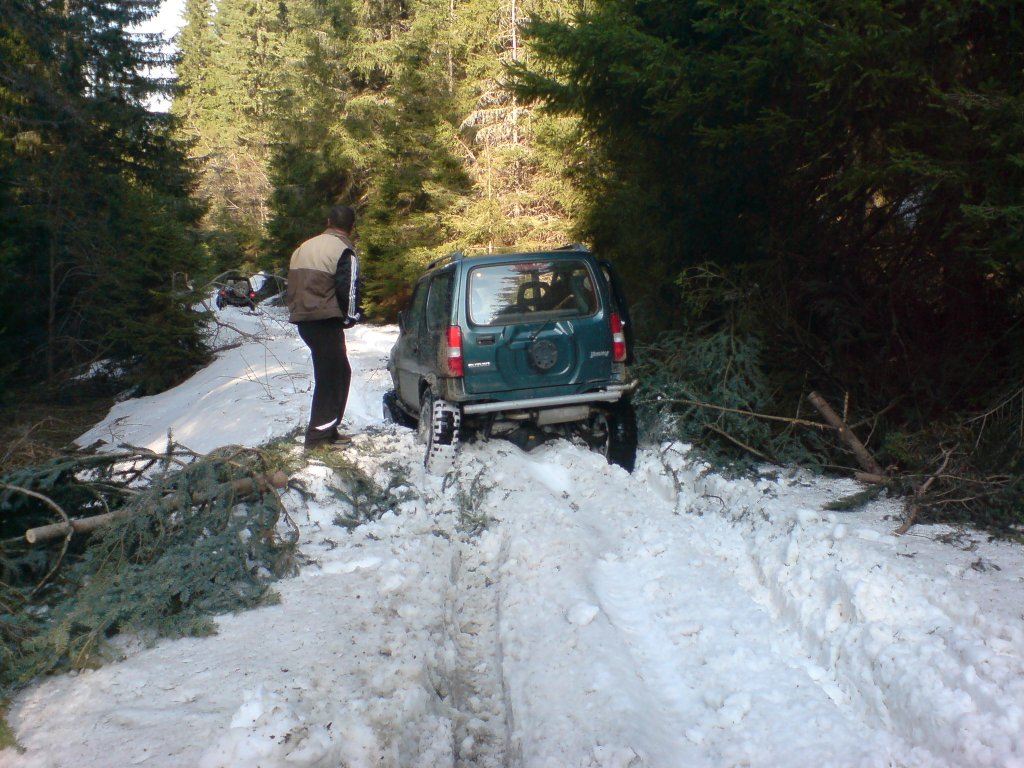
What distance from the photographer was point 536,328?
24.3 feet

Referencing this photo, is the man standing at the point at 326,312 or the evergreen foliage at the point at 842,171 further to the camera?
the man standing at the point at 326,312

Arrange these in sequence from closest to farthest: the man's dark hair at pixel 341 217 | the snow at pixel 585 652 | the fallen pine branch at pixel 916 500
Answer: the snow at pixel 585 652, the fallen pine branch at pixel 916 500, the man's dark hair at pixel 341 217

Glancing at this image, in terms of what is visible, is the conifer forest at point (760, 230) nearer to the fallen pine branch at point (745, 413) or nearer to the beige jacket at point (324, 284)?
the fallen pine branch at point (745, 413)

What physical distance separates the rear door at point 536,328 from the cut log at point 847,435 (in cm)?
181

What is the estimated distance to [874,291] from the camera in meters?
7.61

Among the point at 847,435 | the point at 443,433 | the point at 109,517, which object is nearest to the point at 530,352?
the point at 443,433

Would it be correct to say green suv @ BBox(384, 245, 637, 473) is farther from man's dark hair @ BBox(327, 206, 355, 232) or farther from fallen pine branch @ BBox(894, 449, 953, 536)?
fallen pine branch @ BBox(894, 449, 953, 536)

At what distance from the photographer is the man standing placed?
7.27 meters

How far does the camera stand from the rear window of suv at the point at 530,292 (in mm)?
7484

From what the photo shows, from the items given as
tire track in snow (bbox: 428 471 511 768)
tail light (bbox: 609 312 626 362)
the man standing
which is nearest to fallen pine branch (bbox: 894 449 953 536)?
tire track in snow (bbox: 428 471 511 768)

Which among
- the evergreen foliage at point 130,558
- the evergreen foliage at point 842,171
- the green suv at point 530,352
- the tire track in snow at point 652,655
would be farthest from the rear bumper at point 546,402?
the evergreen foliage at point 130,558

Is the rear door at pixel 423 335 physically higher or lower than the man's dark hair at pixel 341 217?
lower

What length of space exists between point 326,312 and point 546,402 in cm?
208

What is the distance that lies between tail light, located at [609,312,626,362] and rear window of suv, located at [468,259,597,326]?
21 cm
